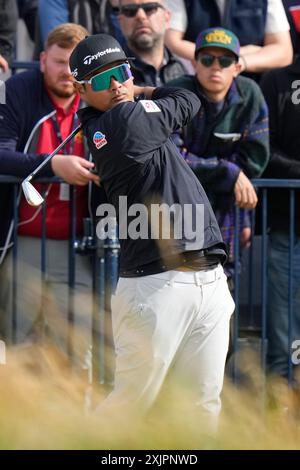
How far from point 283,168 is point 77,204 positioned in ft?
4.14

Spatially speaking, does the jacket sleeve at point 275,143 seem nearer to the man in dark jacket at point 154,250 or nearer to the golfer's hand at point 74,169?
the golfer's hand at point 74,169

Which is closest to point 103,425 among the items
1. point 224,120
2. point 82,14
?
point 224,120

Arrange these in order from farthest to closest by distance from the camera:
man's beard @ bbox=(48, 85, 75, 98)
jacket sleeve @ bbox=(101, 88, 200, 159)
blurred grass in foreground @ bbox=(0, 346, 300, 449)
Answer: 1. man's beard @ bbox=(48, 85, 75, 98)
2. jacket sleeve @ bbox=(101, 88, 200, 159)
3. blurred grass in foreground @ bbox=(0, 346, 300, 449)

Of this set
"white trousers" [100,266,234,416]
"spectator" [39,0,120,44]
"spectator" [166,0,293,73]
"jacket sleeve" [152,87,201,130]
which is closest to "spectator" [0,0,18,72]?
"spectator" [39,0,120,44]

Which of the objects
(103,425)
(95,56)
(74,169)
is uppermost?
(95,56)

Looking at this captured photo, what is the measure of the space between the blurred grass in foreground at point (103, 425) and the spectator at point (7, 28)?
7.24ft

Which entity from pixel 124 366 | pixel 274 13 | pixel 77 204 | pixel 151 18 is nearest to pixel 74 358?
pixel 77 204

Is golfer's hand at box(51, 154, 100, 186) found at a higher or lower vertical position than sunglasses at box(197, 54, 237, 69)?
lower

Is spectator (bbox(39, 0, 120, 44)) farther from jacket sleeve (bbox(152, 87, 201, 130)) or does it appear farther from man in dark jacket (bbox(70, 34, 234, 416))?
man in dark jacket (bbox(70, 34, 234, 416))

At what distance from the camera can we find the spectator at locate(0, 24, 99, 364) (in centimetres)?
602

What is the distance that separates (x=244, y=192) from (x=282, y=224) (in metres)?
0.53

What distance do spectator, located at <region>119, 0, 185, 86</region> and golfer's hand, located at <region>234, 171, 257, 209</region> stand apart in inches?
38.5

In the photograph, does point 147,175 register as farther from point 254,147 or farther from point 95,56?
point 254,147

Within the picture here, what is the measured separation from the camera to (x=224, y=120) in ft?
19.8
